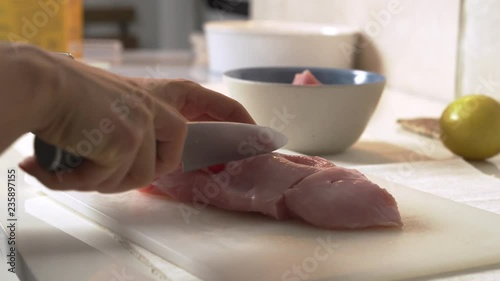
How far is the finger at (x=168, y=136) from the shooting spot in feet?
2.44

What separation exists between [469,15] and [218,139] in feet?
2.29

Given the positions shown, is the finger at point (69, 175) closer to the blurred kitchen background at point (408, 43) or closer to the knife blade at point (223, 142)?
the knife blade at point (223, 142)

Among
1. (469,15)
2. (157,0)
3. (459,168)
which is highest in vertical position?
(469,15)

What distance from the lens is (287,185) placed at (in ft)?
2.90

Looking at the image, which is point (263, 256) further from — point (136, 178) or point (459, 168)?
point (459, 168)

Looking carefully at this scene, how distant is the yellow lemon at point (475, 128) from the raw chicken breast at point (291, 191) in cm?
32

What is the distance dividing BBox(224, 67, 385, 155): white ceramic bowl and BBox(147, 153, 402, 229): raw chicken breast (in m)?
0.22

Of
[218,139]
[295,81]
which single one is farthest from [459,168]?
[218,139]

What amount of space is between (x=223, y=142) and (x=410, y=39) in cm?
92

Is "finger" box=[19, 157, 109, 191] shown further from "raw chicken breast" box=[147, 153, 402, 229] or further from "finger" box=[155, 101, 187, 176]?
"raw chicken breast" box=[147, 153, 402, 229]

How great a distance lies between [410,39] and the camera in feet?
5.68

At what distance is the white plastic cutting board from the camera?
73cm

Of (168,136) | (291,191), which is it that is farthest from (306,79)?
(168,136)

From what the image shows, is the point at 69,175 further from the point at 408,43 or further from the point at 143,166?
the point at 408,43
